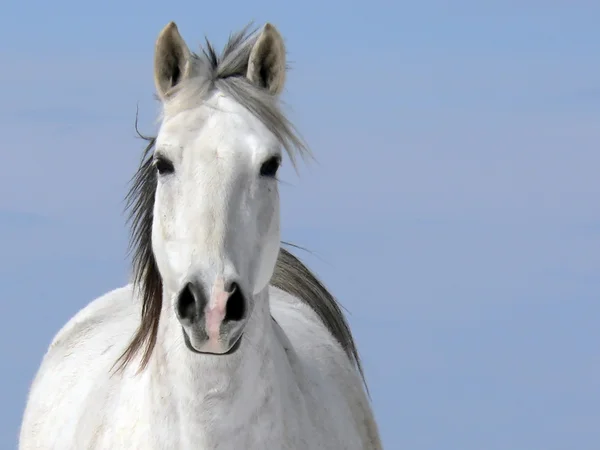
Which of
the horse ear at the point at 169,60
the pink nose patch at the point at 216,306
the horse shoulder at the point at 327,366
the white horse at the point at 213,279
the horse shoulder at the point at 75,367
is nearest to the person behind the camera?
the pink nose patch at the point at 216,306

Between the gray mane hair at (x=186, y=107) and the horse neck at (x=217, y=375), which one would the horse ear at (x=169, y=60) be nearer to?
the gray mane hair at (x=186, y=107)

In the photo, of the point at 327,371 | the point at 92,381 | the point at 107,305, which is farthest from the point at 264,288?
the point at 107,305

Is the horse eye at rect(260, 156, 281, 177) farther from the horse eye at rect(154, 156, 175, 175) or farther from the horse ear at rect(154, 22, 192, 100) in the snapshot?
the horse ear at rect(154, 22, 192, 100)

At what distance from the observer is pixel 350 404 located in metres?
5.79

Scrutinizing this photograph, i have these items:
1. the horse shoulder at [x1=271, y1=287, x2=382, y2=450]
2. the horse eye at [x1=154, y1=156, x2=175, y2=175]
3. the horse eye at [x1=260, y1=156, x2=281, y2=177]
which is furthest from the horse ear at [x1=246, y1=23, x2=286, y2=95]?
the horse shoulder at [x1=271, y1=287, x2=382, y2=450]

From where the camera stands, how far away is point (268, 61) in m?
4.73

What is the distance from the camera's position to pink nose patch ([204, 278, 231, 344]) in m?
3.99

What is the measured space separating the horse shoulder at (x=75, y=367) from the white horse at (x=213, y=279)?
0.49 m

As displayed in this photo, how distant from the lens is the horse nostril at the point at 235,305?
13.2 feet

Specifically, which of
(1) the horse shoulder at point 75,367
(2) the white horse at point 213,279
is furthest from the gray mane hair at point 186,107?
(1) the horse shoulder at point 75,367

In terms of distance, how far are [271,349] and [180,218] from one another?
27.2 inches

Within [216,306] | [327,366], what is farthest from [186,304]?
[327,366]

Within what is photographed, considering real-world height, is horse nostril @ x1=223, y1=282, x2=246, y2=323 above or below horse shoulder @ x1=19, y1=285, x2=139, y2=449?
above

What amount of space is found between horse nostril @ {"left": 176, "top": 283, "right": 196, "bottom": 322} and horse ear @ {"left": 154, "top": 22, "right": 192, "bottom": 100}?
0.98 meters
